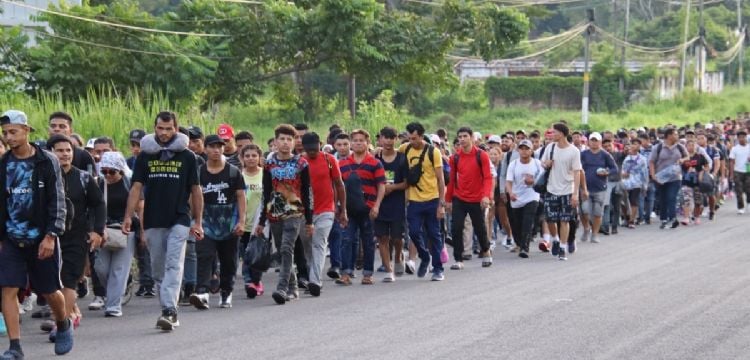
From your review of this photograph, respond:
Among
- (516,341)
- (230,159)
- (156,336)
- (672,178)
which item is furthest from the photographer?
(672,178)

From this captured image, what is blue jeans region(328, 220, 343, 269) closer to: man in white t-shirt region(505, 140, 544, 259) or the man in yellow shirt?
the man in yellow shirt

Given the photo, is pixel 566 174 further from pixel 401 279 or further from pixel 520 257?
pixel 401 279

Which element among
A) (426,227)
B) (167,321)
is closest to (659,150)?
(426,227)

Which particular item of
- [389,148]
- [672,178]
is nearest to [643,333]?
[389,148]

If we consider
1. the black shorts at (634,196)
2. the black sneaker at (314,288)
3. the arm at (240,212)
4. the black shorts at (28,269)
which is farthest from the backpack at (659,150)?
the black shorts at (28,269)

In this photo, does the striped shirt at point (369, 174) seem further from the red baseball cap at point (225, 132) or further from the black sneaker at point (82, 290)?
the black sneaker at point (82, 290)

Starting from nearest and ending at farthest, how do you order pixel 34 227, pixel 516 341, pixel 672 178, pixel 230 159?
1. pixel 34 227
2. pixel 516 341
3. pixel 230 159
4. pixel 672 178

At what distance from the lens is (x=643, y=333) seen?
36.5 ft

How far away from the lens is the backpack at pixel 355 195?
15969 millimetres

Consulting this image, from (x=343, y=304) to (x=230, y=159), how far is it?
112 inches

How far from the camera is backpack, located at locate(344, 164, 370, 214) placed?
52.4 ft

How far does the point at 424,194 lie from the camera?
1625cm

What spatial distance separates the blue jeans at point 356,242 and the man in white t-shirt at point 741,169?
14943 millimetres

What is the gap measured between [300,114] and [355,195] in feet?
75.0
